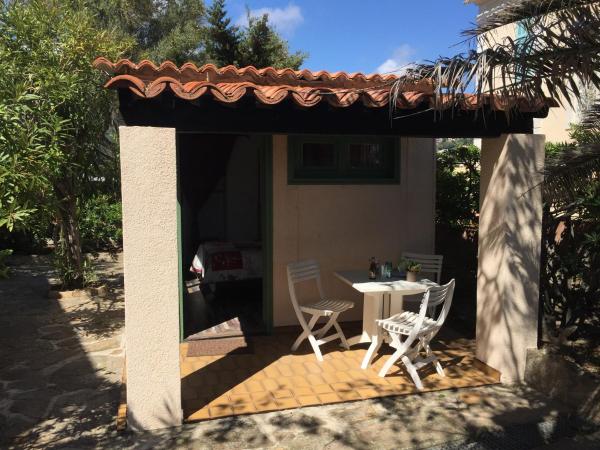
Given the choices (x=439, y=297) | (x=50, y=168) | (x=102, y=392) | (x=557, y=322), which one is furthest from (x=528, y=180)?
(x=50, y=168)

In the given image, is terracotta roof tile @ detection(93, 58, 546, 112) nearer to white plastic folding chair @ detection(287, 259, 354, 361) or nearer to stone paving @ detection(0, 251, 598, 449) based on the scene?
white plastic folding chair @ detection(287, 259, 354, 361)

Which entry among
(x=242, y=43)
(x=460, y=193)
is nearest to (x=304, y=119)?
(x=460, y=193)

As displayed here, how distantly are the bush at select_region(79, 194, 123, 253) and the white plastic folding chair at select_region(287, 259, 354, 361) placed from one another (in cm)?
949

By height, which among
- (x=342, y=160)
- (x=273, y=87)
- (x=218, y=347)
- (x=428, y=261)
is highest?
(x=273, y=87)

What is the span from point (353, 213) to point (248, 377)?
2746 millimetres

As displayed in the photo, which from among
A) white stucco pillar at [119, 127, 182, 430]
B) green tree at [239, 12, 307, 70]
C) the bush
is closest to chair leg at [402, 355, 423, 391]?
white stucco pillar at [119, 127, 182, 430]

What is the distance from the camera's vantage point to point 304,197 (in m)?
6.59

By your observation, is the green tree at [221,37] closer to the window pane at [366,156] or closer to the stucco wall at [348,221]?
the window pane at [366,156]

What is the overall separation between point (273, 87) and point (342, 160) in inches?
99.7

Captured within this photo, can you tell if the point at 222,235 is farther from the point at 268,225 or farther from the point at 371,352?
the point at 371,352

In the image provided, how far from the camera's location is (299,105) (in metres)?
4.13

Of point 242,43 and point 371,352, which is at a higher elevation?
point 242,43

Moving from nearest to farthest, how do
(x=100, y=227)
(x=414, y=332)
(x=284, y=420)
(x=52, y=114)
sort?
(x=284, y=420)
(x=414, y=332)
(x=52, y=114)
(x=100, y=227)

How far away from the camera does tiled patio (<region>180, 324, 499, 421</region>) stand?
4551 mm
